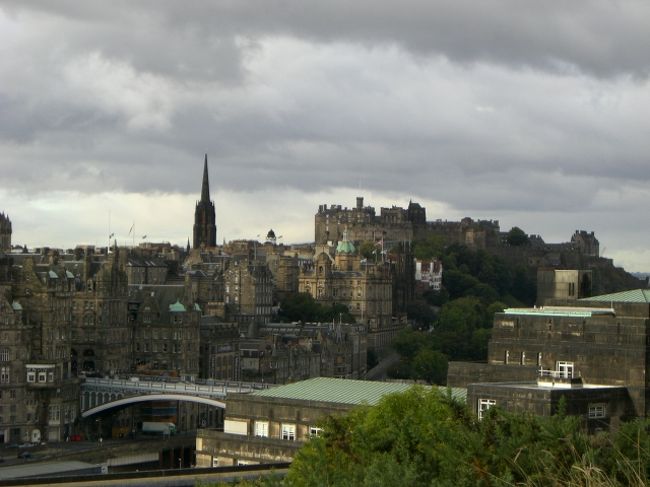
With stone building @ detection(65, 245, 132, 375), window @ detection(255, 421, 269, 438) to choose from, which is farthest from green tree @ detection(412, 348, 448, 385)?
window @ detection(255, 421, 269, 438)

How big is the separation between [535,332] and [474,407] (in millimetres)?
9221

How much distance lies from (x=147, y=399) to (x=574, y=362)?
6403 centimetres

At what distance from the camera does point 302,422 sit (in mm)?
78312

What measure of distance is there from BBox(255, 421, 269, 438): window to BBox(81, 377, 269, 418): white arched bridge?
43.8 metres

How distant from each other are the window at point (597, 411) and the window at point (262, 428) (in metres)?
19.3

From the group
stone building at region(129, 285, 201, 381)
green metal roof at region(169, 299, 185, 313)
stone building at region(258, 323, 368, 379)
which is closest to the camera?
stone building at region(129, 285, 201, 381)

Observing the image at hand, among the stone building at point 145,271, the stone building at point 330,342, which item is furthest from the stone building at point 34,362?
the stone building at point 145,271

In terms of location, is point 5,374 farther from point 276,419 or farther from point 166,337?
point 276,419

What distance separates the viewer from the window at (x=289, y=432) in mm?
78706

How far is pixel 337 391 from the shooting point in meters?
81.0

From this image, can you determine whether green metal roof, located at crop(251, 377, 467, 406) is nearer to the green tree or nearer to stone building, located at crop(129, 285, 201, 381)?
stone building, located at crop(129, 285, 201, 381)

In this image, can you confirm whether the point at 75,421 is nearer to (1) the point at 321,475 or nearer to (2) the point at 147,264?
(2) the point at 147,264

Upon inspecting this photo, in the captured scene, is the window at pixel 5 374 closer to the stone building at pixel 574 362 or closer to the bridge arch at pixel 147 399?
the bridge arch at pixel 147 399

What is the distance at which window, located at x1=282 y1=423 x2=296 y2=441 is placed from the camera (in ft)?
258
